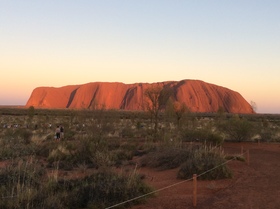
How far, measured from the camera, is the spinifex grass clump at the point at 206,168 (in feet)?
40.6

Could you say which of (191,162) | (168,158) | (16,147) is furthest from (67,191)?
(16,147)

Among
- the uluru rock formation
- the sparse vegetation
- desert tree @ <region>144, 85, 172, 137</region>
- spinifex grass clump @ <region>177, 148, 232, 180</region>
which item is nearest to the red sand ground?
→ spinifex grass clump @ <region>177, 148, 232, 180</region>

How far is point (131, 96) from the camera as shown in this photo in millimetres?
146000

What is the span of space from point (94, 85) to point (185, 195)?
498 ft

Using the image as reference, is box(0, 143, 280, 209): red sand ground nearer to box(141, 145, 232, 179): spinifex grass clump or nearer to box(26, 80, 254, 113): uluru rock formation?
box(141, 145, 232, 179): spinifex grass clump

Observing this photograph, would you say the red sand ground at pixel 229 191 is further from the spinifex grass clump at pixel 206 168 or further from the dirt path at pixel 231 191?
the spinifex grass clump at pixel 206 168

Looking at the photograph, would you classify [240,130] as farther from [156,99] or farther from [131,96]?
[131,96]

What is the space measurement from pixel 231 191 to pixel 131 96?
136 meters

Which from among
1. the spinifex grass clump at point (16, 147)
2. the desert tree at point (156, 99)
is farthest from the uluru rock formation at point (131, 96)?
the spinifex grass clump at point (16, 147)

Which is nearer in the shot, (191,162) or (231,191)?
(231,191)

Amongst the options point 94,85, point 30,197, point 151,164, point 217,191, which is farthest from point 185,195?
point 94,85

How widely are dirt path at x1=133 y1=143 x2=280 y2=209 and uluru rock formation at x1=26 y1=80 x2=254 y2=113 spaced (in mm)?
112694

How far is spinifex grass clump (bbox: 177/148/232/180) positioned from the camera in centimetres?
1237

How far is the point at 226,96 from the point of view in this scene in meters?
142
